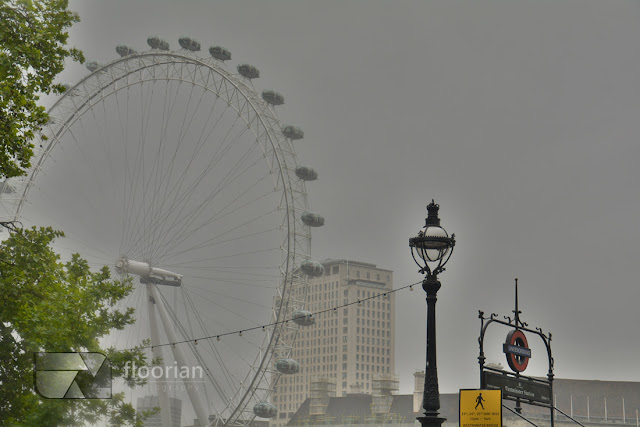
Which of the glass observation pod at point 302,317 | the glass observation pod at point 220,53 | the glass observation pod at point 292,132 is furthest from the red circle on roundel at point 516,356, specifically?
the glass observation pod at point 220,53

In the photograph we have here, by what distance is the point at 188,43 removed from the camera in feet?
205

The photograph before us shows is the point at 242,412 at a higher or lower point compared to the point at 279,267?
lower

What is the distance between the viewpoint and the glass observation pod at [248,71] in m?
63.4

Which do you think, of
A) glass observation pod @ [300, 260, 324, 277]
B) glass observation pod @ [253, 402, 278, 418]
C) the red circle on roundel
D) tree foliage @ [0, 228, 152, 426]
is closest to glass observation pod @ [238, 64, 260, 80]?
glass observation pod @ [300, 260, 324, 277]

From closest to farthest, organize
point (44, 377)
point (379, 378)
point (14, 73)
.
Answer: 1. point (14, 73)
2. point (44, 377)
3. point (379, 378)

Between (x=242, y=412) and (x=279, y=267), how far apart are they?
11.4 meters

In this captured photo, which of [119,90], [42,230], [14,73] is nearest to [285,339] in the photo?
[119,90]

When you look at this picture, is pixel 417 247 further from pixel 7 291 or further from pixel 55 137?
pixel 55 137

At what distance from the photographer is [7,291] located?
22.5 m

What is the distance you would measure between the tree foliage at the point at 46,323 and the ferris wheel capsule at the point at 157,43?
1214 inches

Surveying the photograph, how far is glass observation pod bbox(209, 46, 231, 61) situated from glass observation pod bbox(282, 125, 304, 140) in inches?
271

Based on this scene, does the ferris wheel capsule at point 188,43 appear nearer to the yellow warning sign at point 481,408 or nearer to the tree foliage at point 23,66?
the tree foliage at point 23,66

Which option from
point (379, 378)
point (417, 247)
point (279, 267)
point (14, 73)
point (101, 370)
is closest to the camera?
point (417, 247)

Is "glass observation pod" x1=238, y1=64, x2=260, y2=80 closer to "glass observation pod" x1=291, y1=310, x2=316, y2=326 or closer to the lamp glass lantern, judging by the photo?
"glass observation pod" x1=291, y1=310, x2=316, y2=326
